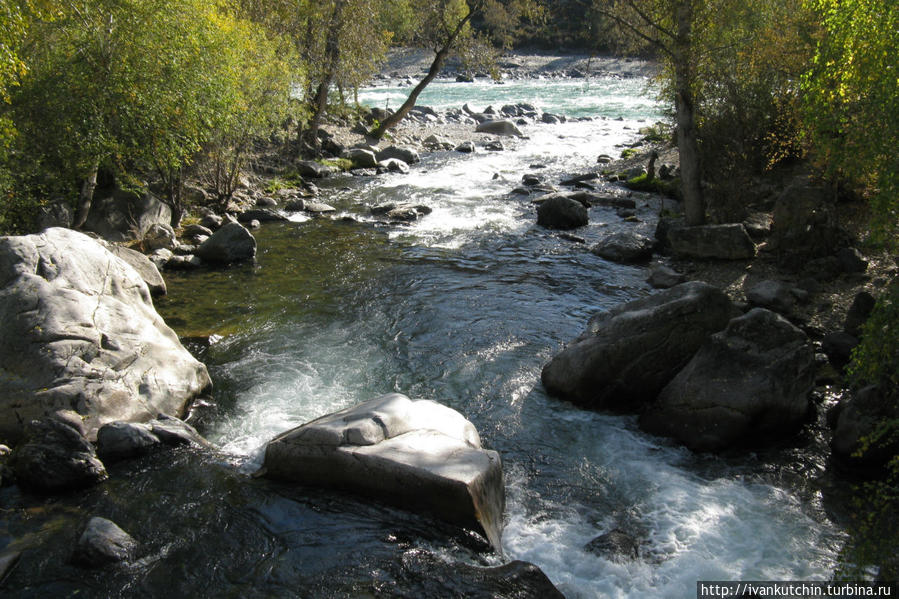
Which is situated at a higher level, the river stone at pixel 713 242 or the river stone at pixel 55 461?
the river stone at pixel 713 242

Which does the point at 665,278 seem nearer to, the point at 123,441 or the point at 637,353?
the point at 637,353

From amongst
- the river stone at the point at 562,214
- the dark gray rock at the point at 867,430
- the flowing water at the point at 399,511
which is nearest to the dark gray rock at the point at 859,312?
the dark gray rock at the point at 867,430

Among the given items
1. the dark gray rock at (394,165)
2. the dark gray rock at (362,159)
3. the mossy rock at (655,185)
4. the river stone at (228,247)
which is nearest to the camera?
the river stone at (228,247)

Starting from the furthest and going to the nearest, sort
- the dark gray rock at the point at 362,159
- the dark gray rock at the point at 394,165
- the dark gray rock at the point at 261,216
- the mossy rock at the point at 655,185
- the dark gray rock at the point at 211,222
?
1. the dark gray rock at the point at 362,159
2. the dark gray rock at the point at 394,165
3. the mossy rock at the point at 655,185
4. the dark gray rock at the point at 261,216
5. the dark gray rock at the point at 211,222

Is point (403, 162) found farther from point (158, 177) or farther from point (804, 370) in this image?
point (804, 370)

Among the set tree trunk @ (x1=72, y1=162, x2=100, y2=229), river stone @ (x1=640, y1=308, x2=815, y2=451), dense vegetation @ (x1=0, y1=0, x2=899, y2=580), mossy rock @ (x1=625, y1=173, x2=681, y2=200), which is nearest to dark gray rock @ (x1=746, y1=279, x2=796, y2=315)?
dense vegetation @ (x1=0, y1=0, x2=899, y2=580)

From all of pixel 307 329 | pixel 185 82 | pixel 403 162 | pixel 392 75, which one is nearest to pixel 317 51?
pixel 403 162

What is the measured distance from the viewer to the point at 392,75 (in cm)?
6981

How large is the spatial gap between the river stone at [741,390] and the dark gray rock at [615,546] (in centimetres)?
224

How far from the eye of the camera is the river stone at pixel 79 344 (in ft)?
27.7

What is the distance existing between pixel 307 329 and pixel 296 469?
198 inches

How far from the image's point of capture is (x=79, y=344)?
8.91 m

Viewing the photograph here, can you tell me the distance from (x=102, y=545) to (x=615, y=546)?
17.3 ft

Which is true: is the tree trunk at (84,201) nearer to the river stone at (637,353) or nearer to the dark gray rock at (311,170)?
the dark gray rock at (311,170)
